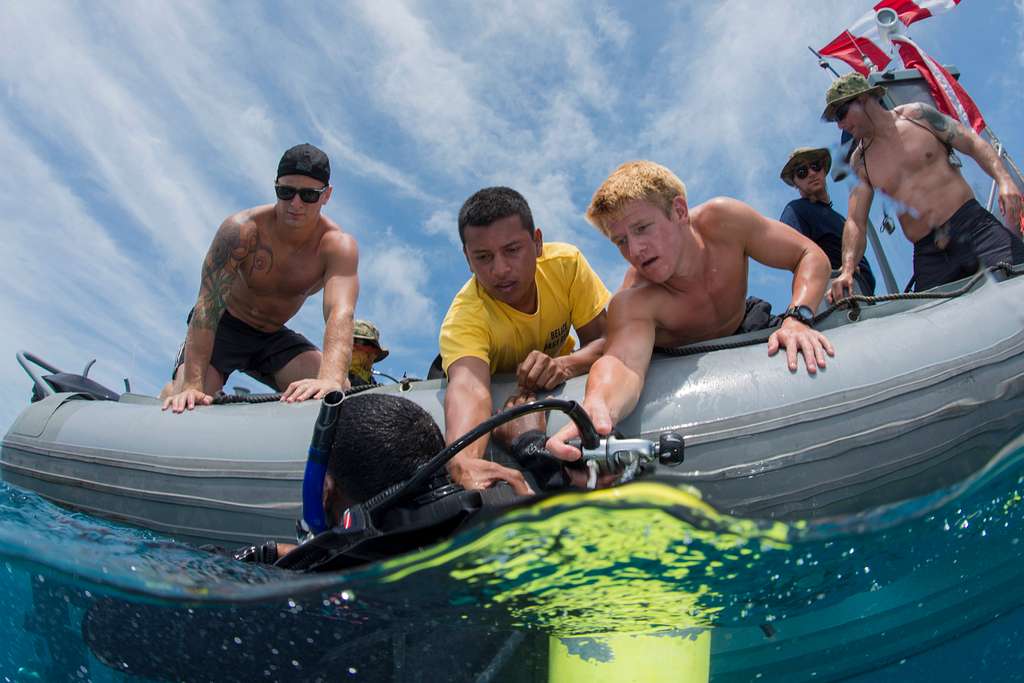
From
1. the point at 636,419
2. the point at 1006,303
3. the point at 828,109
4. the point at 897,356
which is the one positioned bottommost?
the point at 636,419

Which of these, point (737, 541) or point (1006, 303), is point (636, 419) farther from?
point (1006, 303)

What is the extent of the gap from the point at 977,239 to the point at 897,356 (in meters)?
1.32

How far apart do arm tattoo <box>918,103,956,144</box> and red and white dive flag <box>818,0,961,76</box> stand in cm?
239

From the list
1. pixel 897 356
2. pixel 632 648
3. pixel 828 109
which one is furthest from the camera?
pixel 828 109

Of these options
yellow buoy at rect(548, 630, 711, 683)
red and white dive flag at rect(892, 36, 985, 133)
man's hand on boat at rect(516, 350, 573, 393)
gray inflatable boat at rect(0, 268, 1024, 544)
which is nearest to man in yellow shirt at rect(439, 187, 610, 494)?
man's hand on boat at rect(516, 350, 573, 393)

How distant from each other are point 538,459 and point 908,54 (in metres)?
5.31

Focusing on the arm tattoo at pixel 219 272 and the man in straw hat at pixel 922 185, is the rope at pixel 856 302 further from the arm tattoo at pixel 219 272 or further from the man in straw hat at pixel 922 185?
the arm tattoo at pixel 219 272

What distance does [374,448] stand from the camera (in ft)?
5.35

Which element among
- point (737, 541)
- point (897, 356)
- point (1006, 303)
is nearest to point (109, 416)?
point (737, 541)

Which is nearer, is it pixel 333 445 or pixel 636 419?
pixel 333 445

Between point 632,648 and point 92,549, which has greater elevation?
point 92,549

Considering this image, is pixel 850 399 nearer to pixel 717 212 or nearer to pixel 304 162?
pixel 717 212

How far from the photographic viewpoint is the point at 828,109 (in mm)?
3814

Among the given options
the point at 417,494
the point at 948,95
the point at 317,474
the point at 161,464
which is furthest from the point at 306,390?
the point at 948,95
